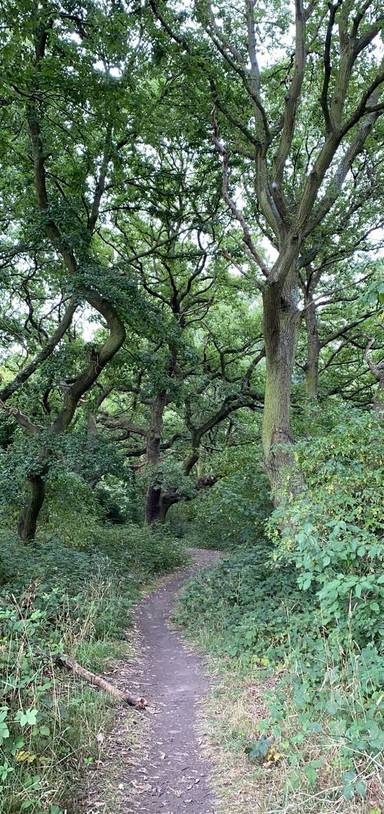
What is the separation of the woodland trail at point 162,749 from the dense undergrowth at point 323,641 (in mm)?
325

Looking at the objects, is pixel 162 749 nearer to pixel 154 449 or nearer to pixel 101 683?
pixel 101 683

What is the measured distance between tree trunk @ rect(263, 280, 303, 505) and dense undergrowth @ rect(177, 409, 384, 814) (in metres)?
1.24

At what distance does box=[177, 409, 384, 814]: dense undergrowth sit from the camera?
2.66 meters

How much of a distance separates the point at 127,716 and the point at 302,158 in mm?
10580

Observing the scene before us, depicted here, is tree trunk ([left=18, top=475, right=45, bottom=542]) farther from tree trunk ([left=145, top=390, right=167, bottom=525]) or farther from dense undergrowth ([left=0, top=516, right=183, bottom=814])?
tree trunk ([left=145, top=390, right=167, bottom=525])

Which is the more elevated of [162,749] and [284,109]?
[284,109]

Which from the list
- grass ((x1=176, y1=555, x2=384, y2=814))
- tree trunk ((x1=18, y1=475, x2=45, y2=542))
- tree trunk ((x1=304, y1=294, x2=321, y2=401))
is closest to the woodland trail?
grass ((x1=176, y1=555, x2=384, y2=814))

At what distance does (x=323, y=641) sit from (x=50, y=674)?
7.51 feet

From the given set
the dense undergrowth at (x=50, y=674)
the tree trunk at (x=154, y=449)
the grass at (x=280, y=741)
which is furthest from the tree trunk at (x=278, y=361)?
the tree trunk at (x=154, y=449)

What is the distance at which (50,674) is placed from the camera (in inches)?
151

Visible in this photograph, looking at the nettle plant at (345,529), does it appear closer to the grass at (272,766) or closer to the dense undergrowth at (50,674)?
the grass at (272,766)

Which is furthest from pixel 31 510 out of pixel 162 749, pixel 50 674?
pixel 162 749

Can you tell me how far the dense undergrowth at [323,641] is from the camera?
8.73 ft

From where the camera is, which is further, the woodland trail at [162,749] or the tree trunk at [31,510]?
the tree trunk at [31,510]
